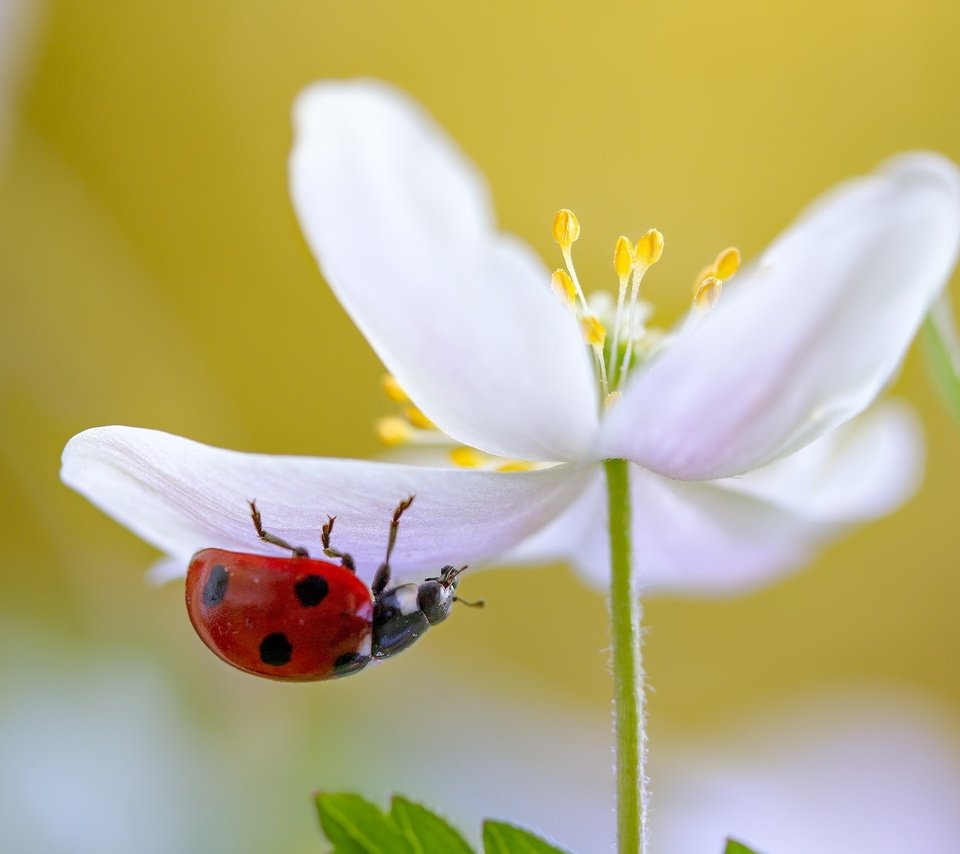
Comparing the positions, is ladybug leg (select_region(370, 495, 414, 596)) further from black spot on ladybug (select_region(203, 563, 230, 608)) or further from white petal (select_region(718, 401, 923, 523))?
white petal (select_region(718, 401, 923, 523))

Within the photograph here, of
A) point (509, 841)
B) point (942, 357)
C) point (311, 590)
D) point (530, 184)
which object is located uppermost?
point (530, 184)

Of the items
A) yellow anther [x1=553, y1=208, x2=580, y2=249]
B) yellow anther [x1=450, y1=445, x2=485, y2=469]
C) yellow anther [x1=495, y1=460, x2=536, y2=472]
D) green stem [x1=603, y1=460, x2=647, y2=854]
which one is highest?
yellow anther [x1=553, y1=208, x2=580, y2=249]

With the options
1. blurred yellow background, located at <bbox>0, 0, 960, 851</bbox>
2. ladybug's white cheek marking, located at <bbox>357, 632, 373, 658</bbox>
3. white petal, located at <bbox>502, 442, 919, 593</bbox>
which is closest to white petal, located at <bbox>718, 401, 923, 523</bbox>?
white petal, located at <bbox>502, 442, 919, 593</bbox>

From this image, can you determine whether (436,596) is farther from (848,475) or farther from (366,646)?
(848,475)

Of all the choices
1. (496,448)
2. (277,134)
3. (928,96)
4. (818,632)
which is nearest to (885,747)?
(818,632)

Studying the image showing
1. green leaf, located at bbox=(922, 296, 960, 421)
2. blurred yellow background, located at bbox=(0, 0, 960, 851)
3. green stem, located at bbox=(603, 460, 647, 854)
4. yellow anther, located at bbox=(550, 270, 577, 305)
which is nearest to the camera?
green stem, located at bbox=(603, 460, 647, 854)

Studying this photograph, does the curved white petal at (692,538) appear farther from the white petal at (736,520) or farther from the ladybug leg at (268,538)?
the ladybug leg at (268,538)

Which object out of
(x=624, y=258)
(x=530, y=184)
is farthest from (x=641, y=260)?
(x=530, y=184)
